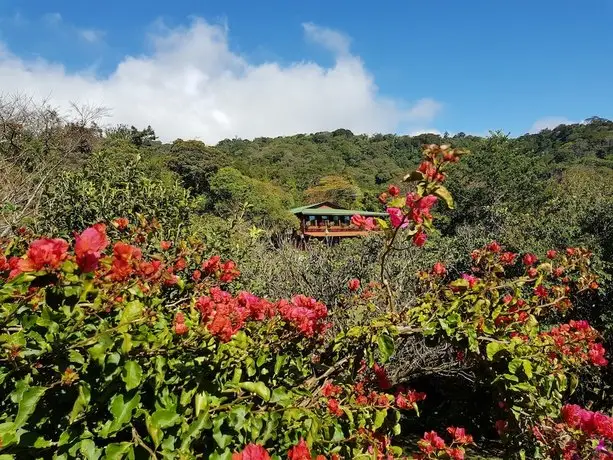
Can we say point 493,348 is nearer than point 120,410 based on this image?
No

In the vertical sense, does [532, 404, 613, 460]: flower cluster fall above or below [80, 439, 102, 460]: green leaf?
below

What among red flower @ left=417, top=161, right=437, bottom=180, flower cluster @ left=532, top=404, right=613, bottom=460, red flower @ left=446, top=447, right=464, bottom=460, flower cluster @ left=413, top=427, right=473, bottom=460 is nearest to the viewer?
red flower @ left=417, top=161, right=437, bottom=180

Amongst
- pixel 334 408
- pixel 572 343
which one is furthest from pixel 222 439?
pixel 572 343

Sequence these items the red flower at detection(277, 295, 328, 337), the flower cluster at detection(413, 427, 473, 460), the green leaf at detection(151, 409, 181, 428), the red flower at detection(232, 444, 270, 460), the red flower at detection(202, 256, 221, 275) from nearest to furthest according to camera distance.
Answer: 1. the red flower at detection(232, 444, 270, 460)
2. the green leaf at detection(151, 409, 181, 428)
3. the red flower at detection(277, 295, 328, 337)
4. the flower cluster at detection(413, 427, 473, 460)
5. the red flower at detection(202, 256, 221, 275)

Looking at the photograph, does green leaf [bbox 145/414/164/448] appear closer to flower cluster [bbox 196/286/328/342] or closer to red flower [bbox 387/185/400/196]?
flower cluster [bbox 196/286/328/342]

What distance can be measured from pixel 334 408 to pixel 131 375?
858 mm

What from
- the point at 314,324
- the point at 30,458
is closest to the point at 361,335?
the point at 314,324

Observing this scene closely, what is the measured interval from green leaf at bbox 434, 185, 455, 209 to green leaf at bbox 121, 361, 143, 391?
1.06 metres

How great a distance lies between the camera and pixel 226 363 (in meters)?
1.54

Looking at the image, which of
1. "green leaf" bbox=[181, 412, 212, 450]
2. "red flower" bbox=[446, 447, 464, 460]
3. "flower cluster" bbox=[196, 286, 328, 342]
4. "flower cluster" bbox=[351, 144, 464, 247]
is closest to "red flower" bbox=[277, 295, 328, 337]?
"flower cluster" bbox=[196, 286, 328, 342]

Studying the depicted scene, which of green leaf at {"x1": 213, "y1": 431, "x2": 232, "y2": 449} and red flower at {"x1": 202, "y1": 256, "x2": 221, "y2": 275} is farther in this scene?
red flower at {"x1": 202, "y1": 256, "x2": 221, "y2": 275}

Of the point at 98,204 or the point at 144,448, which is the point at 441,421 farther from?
the point at 144,448

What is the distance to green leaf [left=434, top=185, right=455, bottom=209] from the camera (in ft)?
4.44

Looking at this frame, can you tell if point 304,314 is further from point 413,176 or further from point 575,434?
point 575,434
